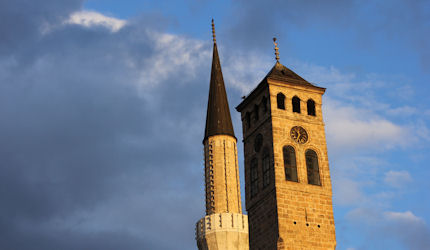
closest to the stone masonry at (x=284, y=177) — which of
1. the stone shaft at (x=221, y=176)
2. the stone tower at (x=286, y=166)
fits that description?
the stone tower at (x=286, y=166)

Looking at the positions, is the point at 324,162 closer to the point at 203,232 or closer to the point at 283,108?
the point at 283,108

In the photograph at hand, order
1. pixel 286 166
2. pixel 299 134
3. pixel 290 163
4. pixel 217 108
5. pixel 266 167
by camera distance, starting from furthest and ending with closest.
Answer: pixel 217 108 → pixel 299 134 → pixel 266 167 → pixel 290 163 → pixel 286 166

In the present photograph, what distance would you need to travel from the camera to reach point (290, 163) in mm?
44969

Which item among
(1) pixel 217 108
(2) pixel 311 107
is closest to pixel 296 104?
(2) pixel 311 107

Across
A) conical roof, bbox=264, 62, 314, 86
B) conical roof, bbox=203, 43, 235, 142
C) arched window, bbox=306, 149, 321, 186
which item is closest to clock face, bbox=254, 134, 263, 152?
conical roof, bbox=203, 43, 235, 142

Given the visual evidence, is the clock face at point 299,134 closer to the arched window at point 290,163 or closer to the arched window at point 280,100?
the arched window at point 290,163

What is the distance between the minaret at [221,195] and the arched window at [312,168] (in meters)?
4.79

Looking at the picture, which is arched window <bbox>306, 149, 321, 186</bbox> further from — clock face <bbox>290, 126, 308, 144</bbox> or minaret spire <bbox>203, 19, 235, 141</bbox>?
minaret spire <bbox>203, 19, 235, 141</bbox>

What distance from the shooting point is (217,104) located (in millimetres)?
47938

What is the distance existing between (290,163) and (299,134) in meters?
2.42

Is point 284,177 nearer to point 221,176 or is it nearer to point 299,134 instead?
point 299,134

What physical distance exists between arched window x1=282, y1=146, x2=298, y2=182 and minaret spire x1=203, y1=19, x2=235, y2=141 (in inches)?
154

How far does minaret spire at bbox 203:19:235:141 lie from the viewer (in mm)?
46438

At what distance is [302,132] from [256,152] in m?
3.42
